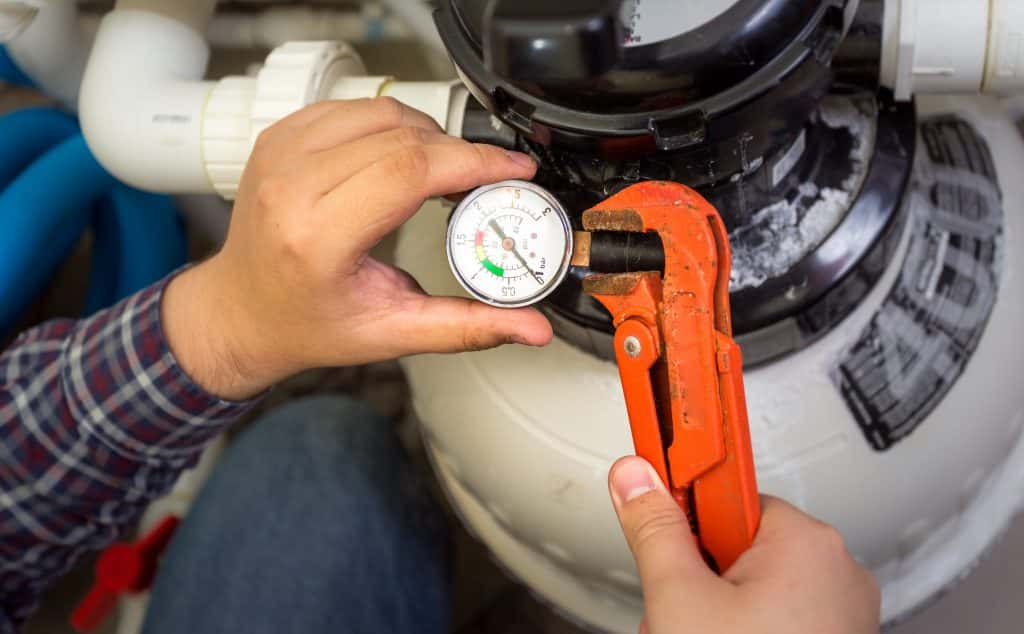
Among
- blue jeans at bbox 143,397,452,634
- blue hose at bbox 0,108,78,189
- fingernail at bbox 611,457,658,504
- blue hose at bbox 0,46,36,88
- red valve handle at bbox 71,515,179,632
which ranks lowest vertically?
red valve handle at bbox 71,515,179,632

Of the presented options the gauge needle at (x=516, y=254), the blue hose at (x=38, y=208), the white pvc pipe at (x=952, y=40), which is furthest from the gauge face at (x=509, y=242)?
the blue hose at (x=38, y=208)

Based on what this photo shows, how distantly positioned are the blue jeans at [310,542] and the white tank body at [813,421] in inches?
5.6

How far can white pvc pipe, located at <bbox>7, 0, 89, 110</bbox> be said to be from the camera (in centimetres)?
69

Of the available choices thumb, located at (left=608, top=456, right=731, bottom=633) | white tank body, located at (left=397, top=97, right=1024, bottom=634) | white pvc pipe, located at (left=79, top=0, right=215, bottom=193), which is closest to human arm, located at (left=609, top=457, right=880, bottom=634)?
thumb, located at (left=608, top=456, right=731, bottom=633)

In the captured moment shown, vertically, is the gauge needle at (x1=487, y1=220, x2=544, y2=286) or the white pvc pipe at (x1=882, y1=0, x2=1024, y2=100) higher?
the white pvc pipe at (x1=882, y1=0, x2=1024, y2=100)

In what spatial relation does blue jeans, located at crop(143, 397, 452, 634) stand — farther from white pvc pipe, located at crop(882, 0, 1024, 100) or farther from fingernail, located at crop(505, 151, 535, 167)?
white pvc pipe, located at crop(882, 0, 1024, 100)

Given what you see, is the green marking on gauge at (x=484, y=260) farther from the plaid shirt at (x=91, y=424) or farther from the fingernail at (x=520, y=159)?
the plaid shirt at (x=91, y=424)

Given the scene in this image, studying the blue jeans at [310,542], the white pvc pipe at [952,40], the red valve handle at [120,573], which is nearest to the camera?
the white pvc pipe at [952,40]

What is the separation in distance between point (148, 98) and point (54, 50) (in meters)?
0.20

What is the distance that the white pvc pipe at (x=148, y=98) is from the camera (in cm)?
57

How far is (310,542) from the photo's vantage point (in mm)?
702

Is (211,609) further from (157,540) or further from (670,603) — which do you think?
(670,603)

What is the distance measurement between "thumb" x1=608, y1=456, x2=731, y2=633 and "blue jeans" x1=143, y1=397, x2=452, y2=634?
1.13ft

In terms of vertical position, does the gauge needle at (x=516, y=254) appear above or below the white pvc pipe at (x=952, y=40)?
below
